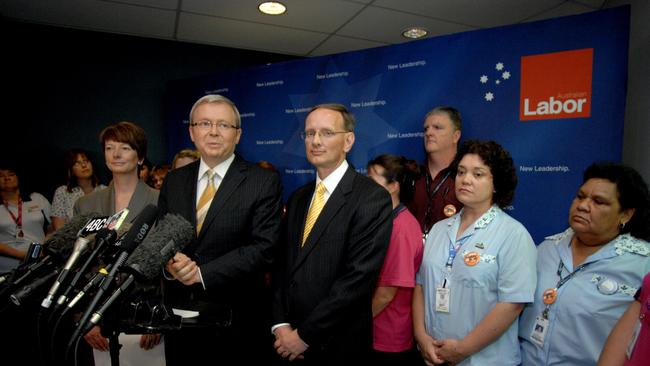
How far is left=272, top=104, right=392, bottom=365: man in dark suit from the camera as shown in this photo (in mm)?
1508

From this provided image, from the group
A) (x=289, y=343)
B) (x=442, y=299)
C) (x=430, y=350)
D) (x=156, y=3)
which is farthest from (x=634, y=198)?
(x=156, y=3)

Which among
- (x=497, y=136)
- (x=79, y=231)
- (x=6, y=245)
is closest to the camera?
(x=79, y=231)

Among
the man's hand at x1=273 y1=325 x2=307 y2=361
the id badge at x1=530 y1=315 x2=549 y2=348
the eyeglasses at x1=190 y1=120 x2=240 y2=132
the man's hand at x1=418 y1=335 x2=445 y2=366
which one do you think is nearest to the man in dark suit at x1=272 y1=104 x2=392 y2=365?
the man's hand at x1=273 y1=325 x2=307 y2=361

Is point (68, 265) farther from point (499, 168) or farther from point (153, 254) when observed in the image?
point (499, 168)

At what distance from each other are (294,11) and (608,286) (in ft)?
10.7

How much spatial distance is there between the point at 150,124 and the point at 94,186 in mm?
1183

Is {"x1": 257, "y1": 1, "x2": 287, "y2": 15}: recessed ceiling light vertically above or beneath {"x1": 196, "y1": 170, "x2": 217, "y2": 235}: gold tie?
above

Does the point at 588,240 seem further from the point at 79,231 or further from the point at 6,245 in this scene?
the point at 6,245

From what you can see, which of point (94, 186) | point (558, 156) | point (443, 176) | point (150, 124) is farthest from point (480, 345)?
point (150, 124)

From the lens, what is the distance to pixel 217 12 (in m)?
3.73

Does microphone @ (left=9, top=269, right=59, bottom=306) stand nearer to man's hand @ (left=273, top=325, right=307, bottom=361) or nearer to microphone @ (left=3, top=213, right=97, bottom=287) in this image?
microphone @ (left=3, top=213, right=97, bottom=287)

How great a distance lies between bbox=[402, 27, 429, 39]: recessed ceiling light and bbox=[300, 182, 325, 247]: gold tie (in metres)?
3.01

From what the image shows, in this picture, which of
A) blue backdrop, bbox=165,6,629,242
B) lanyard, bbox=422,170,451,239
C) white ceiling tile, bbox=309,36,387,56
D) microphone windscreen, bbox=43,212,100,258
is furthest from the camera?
white ceiling tile, bbox=309,36,387,56

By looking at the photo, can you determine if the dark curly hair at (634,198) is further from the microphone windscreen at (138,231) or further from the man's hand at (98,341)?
the man's hand at (98,341)
